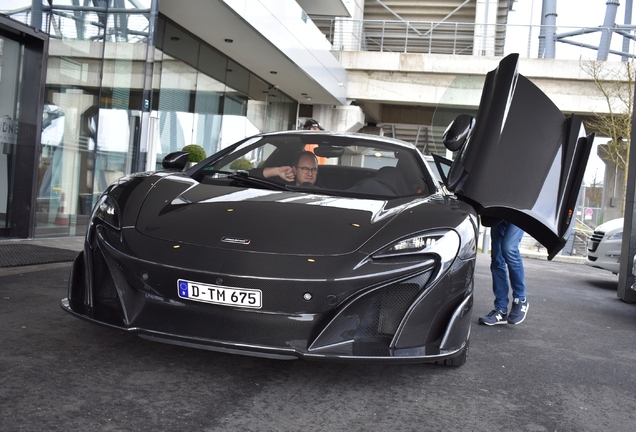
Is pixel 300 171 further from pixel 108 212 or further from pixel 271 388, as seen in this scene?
pixel 271 388

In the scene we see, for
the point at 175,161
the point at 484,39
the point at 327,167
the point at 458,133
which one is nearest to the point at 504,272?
the point at 458,133

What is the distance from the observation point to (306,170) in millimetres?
4191

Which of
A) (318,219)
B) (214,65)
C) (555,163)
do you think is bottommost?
(318,219)

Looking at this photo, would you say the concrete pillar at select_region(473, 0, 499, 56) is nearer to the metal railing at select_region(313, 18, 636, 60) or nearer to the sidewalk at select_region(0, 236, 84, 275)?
the metal railing at select_region(313, 18, 636, 60)

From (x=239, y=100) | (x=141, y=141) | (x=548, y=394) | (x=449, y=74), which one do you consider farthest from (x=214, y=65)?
(x=548, y=394)

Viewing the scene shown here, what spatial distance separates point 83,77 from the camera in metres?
9.41

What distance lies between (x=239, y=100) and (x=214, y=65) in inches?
72.6

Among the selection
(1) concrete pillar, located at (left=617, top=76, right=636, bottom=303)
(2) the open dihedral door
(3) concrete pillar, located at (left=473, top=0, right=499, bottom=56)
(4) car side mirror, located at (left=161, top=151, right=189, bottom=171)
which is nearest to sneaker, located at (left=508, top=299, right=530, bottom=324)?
(2) the open dihedral door

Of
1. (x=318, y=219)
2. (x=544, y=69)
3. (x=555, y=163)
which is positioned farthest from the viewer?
(x=544, y=69)

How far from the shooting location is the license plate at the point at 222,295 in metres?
2.81

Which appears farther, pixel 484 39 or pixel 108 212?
pixel 484 39

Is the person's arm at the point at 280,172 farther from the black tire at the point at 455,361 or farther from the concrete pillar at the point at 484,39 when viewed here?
the concrete pillar at the point at 484,39

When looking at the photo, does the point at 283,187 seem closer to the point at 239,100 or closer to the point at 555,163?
the point at 555,163

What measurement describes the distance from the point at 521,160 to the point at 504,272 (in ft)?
4.53
